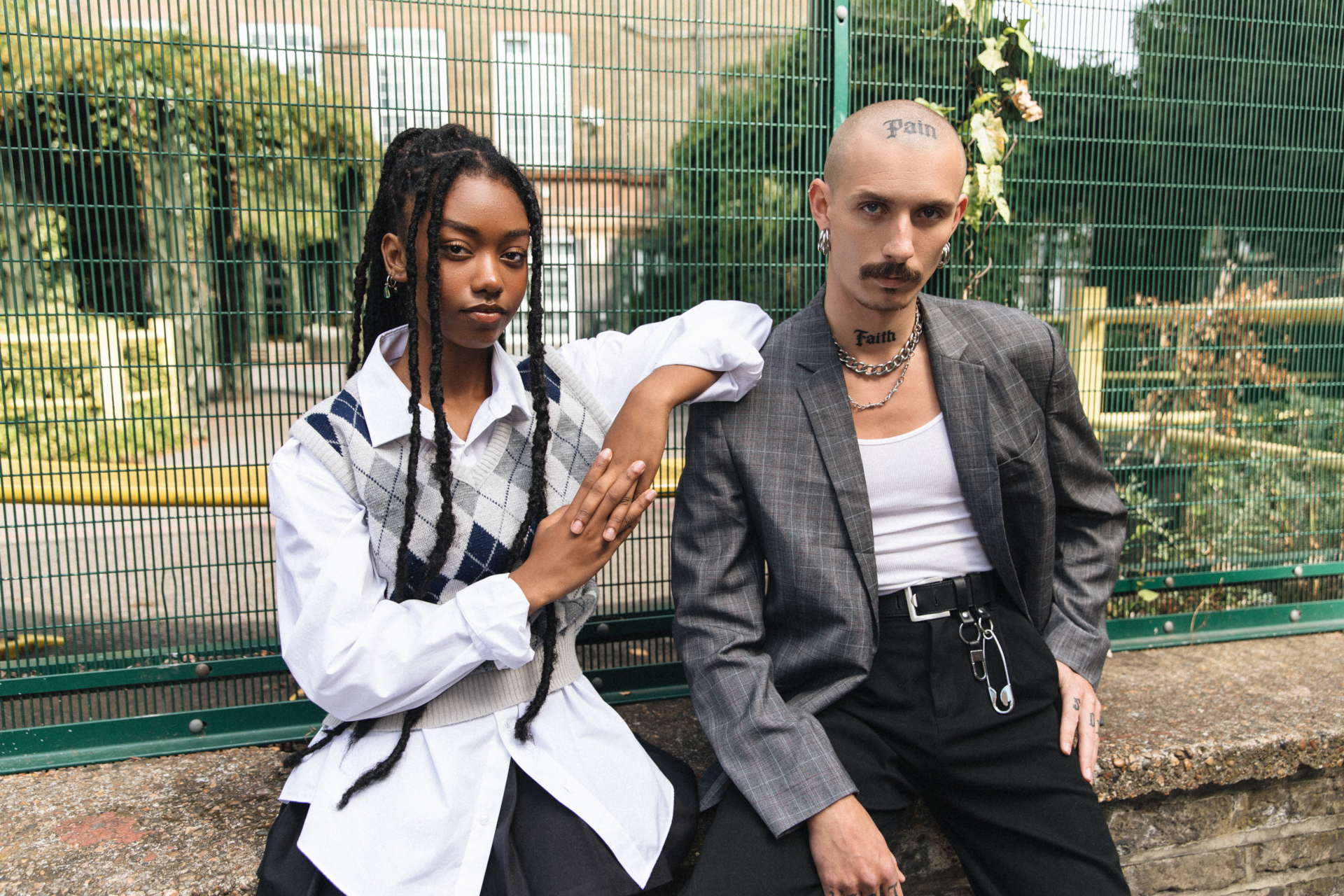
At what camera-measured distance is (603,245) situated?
2.91 meters

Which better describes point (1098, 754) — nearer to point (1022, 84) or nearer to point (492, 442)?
point (492, 442)

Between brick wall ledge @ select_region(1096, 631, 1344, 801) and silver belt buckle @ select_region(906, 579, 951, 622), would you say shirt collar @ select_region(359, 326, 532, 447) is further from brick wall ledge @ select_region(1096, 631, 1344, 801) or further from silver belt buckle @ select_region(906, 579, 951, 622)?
brick wall ledge @ select_region(1096, 631, 1344, 801)

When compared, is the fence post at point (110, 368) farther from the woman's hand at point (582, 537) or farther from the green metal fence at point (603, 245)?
the woman's hand at point (582, 537)

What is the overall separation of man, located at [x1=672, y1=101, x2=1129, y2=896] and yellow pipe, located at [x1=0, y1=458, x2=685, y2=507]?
148 centimetres

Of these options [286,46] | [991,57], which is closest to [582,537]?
[286,46]

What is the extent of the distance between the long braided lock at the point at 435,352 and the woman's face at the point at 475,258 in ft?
0.07

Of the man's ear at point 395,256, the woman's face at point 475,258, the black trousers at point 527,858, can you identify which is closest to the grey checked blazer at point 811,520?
the black trousers at point 527,858

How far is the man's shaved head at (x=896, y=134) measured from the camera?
6.40 ft

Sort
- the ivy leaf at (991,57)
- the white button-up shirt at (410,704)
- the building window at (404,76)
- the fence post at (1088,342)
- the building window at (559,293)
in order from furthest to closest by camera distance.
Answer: the fence post at (1088,342)
the ivy leaf at (991,57)
the building window at (559,293)
the building window at (404,76)
the white button-up shirt at (410,704)

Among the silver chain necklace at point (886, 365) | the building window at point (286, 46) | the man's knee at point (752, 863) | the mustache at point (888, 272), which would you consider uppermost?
the building window at point (286, 46)

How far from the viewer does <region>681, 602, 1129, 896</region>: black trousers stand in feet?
6.05

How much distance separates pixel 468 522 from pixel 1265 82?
3.43m

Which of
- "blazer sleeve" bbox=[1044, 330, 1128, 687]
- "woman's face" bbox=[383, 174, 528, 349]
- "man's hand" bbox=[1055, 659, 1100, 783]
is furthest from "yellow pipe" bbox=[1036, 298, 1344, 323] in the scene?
"woman's face" bbox=[383, 174, 528, 349]

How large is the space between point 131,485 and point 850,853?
2257 mm
